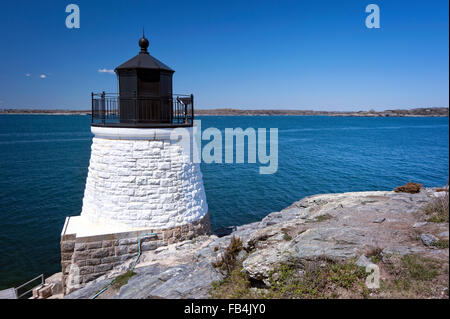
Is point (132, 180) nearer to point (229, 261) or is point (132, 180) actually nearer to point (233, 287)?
point (229, 261)

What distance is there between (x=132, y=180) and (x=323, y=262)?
258 inches

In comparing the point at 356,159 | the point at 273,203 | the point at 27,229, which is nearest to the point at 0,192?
the point at 27,229

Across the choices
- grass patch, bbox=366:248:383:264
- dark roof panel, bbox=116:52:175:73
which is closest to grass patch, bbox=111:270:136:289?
grass patch, bbox=366:248:383:264

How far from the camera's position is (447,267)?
5.09m

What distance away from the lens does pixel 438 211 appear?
6996 mm

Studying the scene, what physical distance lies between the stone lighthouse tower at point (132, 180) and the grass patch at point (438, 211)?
7.22 m

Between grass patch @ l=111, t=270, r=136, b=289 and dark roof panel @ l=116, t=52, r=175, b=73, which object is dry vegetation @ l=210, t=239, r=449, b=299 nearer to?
grass patch @ l=111, t=270, r=136, b=289

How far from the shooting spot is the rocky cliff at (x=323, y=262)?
5289mm

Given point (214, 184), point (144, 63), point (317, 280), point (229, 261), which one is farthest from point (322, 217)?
point (214, 184)

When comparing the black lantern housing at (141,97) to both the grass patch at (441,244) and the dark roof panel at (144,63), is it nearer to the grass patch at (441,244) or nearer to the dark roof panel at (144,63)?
the dark roof panel at (144,63)

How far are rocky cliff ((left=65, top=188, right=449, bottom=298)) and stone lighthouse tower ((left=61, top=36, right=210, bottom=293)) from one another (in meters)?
0.90

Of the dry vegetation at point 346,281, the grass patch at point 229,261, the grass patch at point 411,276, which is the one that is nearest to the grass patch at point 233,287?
the dry vegetation at point 346,281
